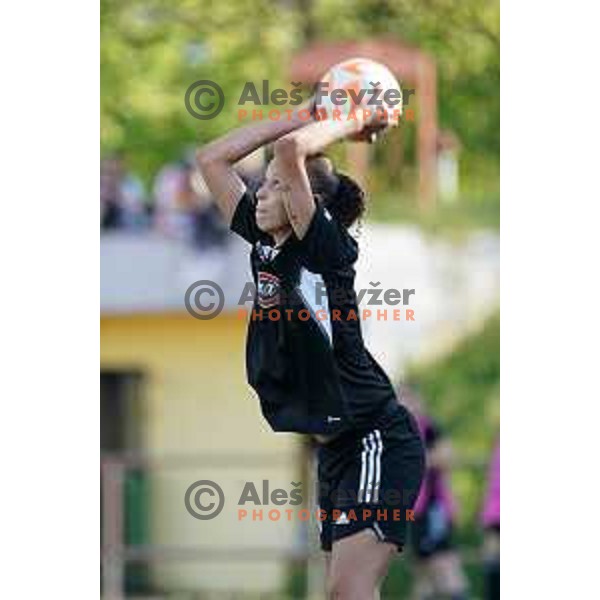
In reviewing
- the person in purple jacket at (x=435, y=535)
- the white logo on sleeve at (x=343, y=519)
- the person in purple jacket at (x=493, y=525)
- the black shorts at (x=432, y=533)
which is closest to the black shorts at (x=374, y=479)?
the white logo on sleeve at (x=343, y=519)

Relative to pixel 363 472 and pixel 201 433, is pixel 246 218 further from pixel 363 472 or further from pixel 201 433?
pixel 201 433

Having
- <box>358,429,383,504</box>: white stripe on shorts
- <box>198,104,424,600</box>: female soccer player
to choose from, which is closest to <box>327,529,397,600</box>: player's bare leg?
<box>198,104,424,600</box>: female soccer player

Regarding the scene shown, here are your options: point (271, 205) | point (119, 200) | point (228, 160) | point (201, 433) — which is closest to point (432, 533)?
point (201, 433)

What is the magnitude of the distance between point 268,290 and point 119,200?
47.3 ft

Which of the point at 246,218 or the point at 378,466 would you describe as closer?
the point at 378,466

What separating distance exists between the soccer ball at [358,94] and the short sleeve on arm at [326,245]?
1.49ft

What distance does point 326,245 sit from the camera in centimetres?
831

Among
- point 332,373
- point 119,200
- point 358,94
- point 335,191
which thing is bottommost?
point 332,373

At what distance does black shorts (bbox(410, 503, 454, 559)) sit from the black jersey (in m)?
7.16

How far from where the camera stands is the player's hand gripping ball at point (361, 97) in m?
8.51
